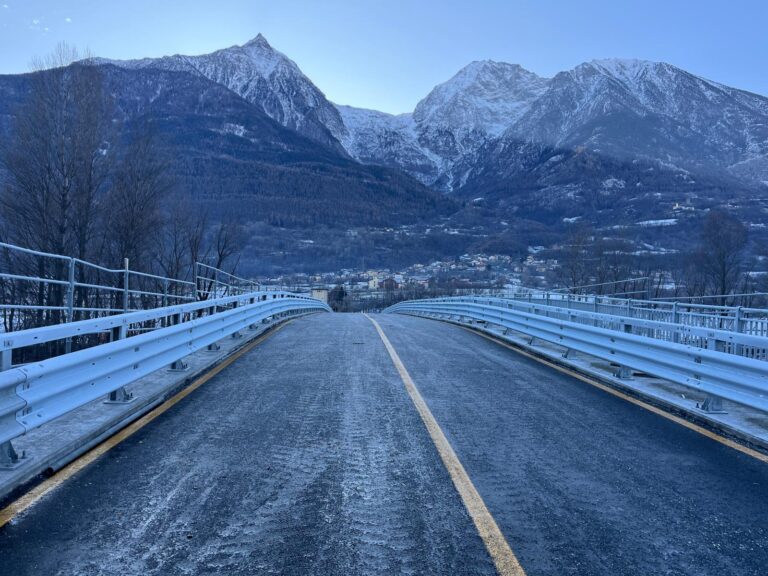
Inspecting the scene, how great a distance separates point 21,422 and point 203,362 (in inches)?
206

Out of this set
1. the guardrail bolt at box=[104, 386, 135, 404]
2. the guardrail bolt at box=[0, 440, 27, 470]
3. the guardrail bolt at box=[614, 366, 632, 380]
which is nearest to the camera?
the guardrail bolt at box=[0, 440, 27, 470]

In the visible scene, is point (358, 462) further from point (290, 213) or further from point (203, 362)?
point (290, 213)

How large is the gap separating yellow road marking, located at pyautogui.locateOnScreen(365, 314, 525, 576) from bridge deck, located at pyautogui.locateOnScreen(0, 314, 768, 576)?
6cm

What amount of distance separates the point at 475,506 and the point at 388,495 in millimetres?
603

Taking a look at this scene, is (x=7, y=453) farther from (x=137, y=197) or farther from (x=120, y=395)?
(x=137, y=197)

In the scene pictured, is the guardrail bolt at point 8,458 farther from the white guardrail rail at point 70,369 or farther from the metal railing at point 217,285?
the metal railing at point 217,285

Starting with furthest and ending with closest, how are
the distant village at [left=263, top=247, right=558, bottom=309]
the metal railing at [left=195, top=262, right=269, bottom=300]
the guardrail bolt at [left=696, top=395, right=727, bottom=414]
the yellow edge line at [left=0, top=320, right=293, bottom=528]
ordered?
the distant village at [left=263, top=247, right=558, bottom=309] < the metal railing at [left=195, top=262, right=269, bottom=300] < the guardrail bolt at [left=696, top=395, right=727, bottom=414] < the yellow edge line at [left=0, top=320, right=293, bottom=528]

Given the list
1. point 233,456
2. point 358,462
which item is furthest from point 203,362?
point 358,462

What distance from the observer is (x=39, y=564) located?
304 cm

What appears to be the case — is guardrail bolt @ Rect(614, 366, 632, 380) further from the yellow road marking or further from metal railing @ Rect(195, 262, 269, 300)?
metal railing @ Rect(195, 262, 269, 300)

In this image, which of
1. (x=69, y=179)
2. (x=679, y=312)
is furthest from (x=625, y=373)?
(x=69, y=179)

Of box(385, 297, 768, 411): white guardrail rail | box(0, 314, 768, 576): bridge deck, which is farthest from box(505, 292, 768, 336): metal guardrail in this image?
box(0, 314, 768, 576): bridge deck

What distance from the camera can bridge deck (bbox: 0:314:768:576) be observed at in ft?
10.4

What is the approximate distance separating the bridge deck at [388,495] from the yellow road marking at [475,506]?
56 mm
